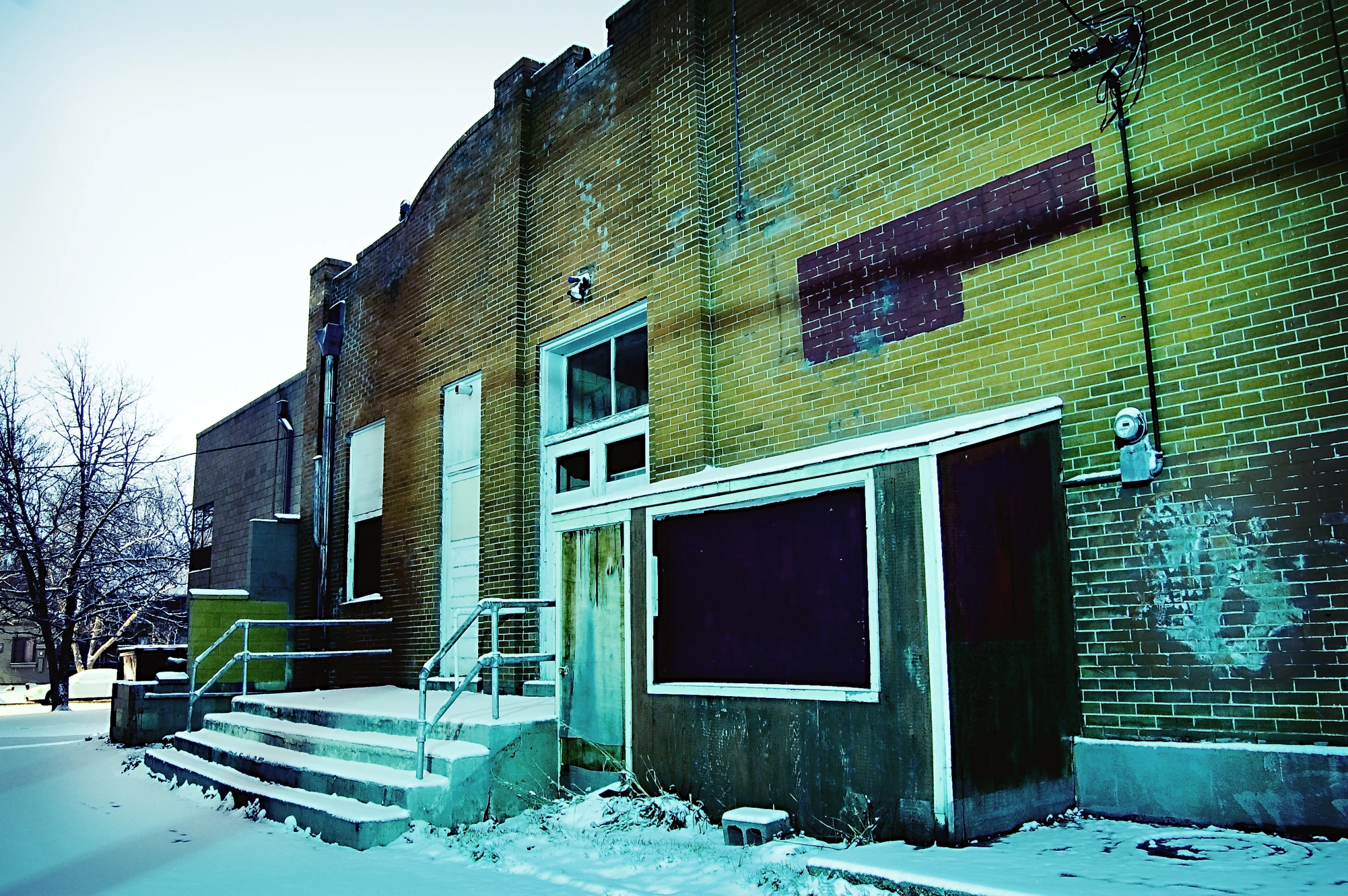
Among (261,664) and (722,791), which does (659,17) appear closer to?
(722,791)

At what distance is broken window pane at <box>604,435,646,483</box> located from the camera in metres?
8.95

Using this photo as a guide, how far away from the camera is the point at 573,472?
9711 mm

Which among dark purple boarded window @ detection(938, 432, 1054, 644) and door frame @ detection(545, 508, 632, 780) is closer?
dark purple boarded window @ detection(938, 432, 1054, 644)

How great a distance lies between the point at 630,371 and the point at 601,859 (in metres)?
4.84

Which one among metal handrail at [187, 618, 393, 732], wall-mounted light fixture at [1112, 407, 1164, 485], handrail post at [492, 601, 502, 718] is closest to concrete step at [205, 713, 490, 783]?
handrail post at [492, 601, 502, 718]

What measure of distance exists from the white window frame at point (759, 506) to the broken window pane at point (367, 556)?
262 inches

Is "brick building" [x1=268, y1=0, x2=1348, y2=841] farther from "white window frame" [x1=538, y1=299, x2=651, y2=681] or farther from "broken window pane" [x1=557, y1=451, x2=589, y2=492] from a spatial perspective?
"broken window pane" [x1=557, y1=451, x2=589, y2=492]

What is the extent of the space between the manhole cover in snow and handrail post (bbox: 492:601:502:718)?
430 centimetres

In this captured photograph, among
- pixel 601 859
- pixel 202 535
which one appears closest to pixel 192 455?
pixel 202 535

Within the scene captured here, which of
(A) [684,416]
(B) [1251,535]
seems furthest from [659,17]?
(B) [1251,535]

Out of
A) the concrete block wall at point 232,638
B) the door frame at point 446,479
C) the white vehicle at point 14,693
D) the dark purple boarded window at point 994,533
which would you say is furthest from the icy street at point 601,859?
the white vehicle at point 14,693

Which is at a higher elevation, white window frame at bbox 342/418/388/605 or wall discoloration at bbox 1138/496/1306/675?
white window frame at bbox 342/418/388/605

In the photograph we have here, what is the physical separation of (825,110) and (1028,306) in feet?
8.25

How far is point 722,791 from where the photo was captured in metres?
5.87
